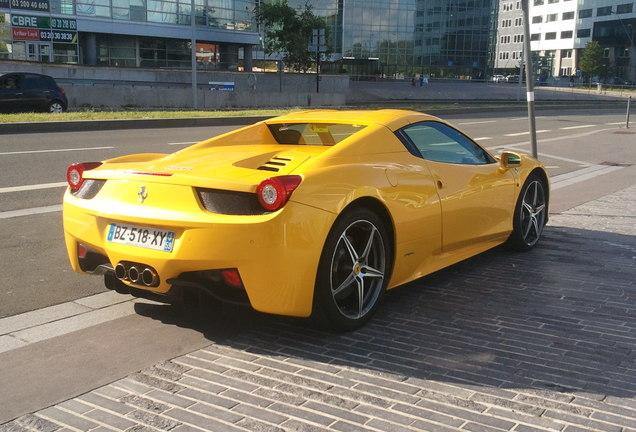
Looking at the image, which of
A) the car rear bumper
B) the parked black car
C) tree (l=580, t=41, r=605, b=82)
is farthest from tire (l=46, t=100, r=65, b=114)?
tree (l=580, t=41, r=605, b=82)

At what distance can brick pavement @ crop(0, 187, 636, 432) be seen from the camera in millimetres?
3188

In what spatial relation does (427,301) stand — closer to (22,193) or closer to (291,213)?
(291,213)

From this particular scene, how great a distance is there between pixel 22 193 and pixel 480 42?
87.9 meters

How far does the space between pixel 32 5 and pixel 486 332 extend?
143ft

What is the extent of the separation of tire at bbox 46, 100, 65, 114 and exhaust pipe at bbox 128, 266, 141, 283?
71.2 ft

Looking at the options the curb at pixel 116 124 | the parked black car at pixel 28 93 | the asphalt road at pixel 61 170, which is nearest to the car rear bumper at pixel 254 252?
the asphalt road at pixel 61 170

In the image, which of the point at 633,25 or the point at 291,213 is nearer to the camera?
the point at 291,213

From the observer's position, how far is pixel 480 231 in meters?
5.68

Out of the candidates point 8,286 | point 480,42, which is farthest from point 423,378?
point 480,42

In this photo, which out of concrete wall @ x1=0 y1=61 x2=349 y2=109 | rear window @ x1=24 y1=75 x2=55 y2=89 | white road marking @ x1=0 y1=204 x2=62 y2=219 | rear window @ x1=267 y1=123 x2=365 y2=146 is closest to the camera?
rear window @ x1=267 y1=123 x2=365 y2=146

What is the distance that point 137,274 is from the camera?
405cm

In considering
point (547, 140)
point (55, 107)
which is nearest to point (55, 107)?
point (55, 107)

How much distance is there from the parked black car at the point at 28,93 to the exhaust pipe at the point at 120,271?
21337 millimetres

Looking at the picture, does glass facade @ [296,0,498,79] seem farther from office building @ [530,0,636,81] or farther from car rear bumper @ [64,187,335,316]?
car rear bumper @ [64,187,335,316]
